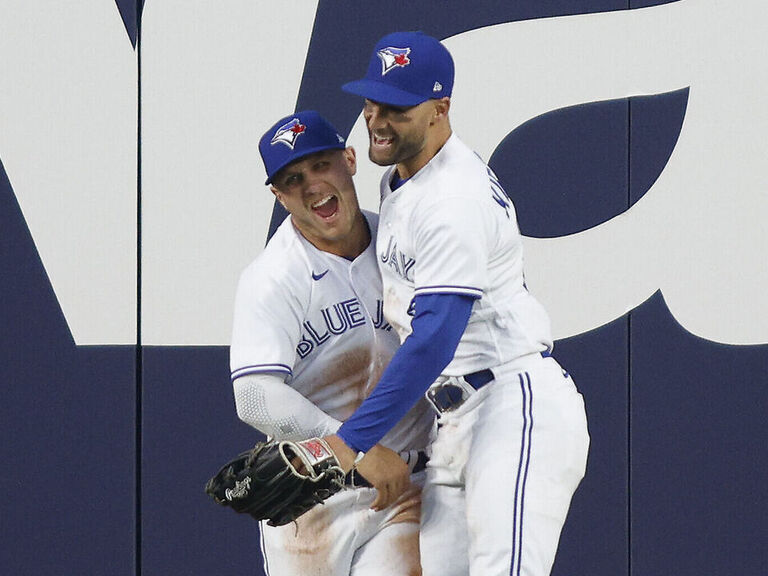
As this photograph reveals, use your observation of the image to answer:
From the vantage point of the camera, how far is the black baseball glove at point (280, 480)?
7.82 ft

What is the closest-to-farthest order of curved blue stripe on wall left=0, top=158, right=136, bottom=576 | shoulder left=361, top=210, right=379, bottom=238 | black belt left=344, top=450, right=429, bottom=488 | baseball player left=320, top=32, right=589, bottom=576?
baseball player left=320, top=32, right=589, bottom=576 < black belt left=344, top=450, right=429, bottom=488 < shoulder left=361, top=210, right=379, bottom=238 < curved blue stripe on wall left=0, top=158, right=136, bottom=576

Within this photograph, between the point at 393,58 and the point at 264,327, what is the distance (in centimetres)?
64

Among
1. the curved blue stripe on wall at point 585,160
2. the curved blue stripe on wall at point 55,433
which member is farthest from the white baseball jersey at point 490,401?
the curved blue stripe on wall at point 55,433

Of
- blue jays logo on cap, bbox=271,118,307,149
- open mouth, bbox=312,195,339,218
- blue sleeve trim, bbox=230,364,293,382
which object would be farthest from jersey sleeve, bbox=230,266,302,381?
blue jays logo on cap, bbox=271,118,307,149

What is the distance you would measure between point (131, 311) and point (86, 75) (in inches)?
28.0

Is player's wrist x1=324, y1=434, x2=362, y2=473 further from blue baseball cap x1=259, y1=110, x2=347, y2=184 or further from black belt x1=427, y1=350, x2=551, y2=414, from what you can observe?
blue baseball cap x1=259, y1=110, x2=347, y2=184

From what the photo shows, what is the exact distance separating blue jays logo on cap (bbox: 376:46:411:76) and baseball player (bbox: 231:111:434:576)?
22cm

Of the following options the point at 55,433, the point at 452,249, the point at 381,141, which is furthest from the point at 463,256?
the point at 55,433

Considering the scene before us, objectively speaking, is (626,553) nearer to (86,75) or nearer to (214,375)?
(214,375)

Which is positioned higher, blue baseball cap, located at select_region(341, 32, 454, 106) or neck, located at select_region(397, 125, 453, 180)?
blue baseball cap, located at select_region(341, 32, 454, 106)

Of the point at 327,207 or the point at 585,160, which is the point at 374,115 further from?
the point at 585,160

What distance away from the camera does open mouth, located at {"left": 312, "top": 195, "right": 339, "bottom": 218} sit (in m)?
2.75

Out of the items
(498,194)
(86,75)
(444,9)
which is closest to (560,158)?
(444,9)

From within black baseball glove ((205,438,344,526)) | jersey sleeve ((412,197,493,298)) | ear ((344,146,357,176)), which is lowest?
black baseball glove ((205,438,344,526))
